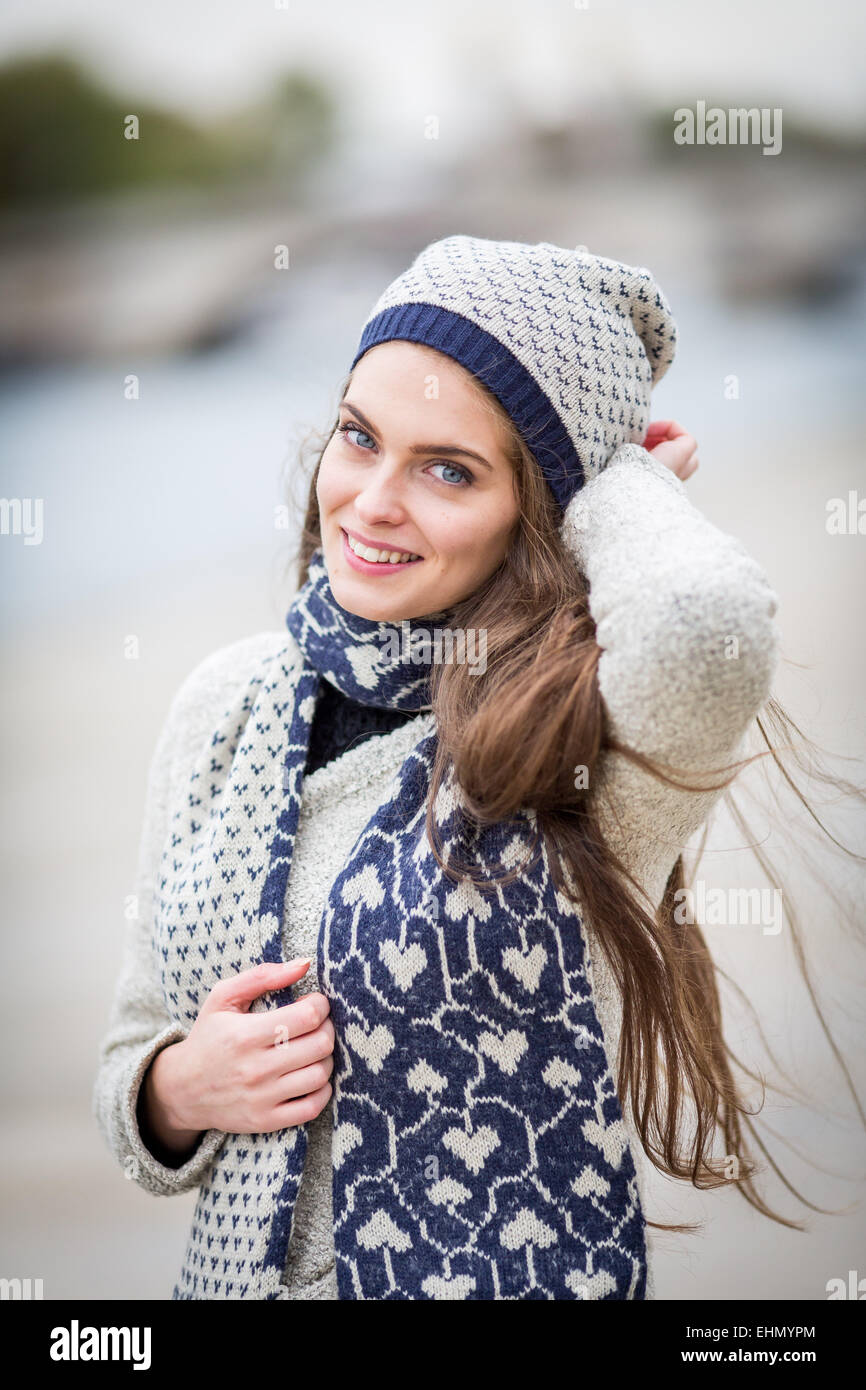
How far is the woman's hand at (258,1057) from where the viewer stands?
113 centimetres

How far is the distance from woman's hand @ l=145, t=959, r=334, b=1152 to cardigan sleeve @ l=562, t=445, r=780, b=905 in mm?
371

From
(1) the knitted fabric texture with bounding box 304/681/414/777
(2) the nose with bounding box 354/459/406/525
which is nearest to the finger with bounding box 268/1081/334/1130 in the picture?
(1) the knitted fabric texture with bounding box 304/681/414/777

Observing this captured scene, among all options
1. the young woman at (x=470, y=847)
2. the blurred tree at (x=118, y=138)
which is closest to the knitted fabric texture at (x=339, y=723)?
the young woman at (x=470, y=847)

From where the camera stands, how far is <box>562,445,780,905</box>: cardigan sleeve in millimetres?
926

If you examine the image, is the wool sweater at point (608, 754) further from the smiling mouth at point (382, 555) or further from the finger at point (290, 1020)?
the smiling mouth at point (382, 555)

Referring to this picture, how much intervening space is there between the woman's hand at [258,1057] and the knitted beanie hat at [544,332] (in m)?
0.61

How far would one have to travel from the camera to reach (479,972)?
42.3 inches

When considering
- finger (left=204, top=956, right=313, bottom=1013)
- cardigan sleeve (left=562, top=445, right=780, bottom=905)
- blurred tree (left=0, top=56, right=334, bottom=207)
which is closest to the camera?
cardigan sleeve (left=562, top=445, right=780, bottom=905)

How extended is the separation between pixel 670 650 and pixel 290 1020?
1.79ft

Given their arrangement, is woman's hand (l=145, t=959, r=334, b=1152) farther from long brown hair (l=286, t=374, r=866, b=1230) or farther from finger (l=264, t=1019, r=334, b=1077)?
long brown hair (l=286, t=374, r=866, b=1230)

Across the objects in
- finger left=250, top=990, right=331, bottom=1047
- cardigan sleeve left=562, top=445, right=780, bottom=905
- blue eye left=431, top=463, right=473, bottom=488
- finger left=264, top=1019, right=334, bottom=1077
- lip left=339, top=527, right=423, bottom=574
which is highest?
blue eye left=431, top=463, right=473, bottom=488

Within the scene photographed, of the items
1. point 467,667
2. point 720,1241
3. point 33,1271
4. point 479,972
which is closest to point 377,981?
point 479,972

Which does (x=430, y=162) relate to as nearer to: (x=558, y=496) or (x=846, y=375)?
(x=846, y=375)

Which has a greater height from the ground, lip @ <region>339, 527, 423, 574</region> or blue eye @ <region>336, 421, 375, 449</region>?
blue eye @ <region>336, 421, 375, 449</region>
